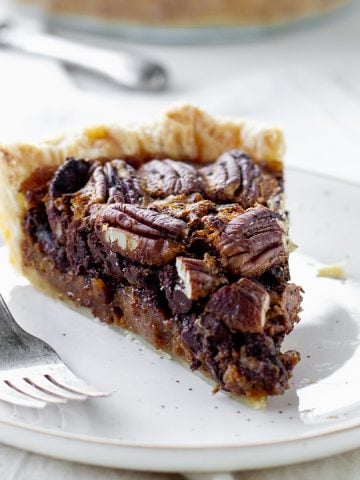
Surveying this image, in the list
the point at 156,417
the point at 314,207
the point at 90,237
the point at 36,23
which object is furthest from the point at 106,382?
the point at 36,23

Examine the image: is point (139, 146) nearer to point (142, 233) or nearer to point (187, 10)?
point (142, 233)

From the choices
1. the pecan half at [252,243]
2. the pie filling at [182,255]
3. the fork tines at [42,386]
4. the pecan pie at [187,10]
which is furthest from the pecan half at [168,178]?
the pecan pie at [187,10]

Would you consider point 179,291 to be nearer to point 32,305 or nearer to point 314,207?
point 32,305

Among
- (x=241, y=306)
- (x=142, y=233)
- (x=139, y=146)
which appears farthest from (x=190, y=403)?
(x=139, y=146)

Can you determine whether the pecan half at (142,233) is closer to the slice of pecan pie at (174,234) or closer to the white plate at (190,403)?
the slice of pecan pie at (174,234)

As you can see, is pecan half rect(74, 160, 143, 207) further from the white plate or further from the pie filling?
the white plate

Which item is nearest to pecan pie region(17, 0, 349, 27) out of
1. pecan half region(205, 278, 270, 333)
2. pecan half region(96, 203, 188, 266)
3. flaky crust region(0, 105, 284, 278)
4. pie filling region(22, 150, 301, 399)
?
flaky crust region(0, 105, 284, 278)

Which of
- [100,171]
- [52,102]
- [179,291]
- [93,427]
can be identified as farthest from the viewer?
[52,102]
